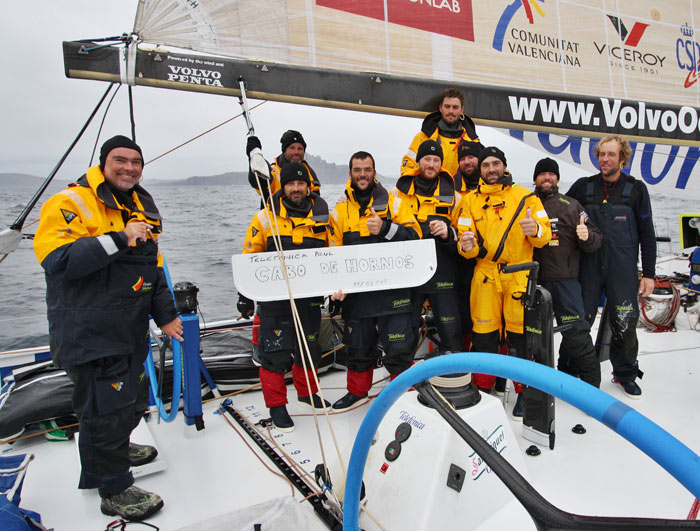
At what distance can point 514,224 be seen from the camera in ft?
9.33

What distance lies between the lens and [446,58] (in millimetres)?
3346

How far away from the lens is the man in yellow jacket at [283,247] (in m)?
2.91

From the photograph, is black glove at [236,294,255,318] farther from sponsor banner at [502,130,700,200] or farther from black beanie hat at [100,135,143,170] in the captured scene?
sponsor banner at [502,130,700,200]

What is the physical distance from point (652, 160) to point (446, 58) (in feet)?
9.48

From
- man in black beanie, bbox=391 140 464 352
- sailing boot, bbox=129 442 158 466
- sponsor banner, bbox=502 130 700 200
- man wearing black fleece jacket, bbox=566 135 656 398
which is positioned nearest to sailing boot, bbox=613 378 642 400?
man wearing black fleece jacket, bbox=566 135 656 398

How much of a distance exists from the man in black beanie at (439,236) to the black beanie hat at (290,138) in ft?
3.06

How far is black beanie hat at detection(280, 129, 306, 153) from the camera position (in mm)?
3541

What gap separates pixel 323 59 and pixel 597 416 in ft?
9.41

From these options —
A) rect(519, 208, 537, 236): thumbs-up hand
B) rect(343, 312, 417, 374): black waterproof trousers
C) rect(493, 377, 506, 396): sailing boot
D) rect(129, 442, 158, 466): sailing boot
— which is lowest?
rect(493, 377, 506, 396): sailing boot

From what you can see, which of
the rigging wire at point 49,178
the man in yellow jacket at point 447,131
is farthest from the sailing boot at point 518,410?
the rigging wire at point 49,178

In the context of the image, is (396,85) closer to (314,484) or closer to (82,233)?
(82,233)

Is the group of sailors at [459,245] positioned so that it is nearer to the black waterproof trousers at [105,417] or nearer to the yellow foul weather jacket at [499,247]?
the yellow foul weather jacket at [499,247]

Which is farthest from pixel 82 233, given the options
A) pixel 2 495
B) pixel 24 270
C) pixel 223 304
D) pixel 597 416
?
pixel 24 270

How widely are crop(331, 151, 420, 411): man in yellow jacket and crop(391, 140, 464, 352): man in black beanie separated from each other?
8cm
